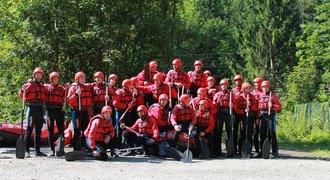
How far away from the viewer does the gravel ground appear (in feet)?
30.7

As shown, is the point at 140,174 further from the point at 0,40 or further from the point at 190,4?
the point at 190,4

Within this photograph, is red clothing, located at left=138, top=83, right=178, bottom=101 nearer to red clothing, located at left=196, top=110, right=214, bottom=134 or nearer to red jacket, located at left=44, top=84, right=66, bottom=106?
red clothing, located at left=196, top=110, right=214, bottom=134

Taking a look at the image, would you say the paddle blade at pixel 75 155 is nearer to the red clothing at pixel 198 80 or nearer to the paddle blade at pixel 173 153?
the paddle blade at pixel 173 153

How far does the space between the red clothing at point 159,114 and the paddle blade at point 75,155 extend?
7.07ft

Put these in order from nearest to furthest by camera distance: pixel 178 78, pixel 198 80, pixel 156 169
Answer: pixel 156 169 → pixel 178 78 → pixel 198 80

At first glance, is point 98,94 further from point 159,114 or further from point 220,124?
point 220,124

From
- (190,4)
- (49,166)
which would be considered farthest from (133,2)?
(190,4)

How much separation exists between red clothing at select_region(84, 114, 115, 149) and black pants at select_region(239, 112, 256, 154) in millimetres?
3442

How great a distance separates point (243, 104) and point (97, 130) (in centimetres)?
387

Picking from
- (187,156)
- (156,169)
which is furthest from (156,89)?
(156,169)

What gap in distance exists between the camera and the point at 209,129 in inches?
525

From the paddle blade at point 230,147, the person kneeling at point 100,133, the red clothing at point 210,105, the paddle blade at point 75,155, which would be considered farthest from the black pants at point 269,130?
the paddle blade at point 75,155

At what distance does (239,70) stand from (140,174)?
102 ft

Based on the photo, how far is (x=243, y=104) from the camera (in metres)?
13.7
